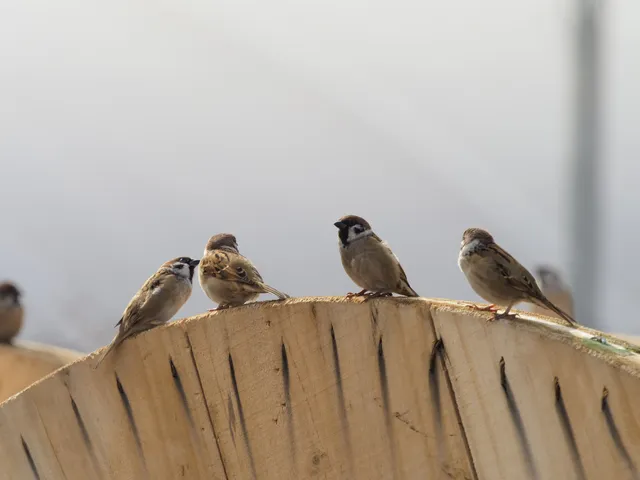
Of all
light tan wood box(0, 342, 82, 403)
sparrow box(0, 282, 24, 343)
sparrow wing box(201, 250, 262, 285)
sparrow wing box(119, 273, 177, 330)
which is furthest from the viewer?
sparrow box(0, 282, 24, 343)

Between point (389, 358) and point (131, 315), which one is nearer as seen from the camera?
point (389, 358)

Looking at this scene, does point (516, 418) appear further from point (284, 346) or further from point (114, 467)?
point (114, 467)

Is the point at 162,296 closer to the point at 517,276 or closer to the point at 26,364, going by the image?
the point at 517,276

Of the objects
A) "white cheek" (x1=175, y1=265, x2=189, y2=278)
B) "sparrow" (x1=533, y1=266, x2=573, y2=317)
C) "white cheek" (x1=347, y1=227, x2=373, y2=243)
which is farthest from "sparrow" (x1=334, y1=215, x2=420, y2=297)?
"sparrow" (x1=533, y1=266, x2=573, y2=317)

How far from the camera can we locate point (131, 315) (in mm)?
1412

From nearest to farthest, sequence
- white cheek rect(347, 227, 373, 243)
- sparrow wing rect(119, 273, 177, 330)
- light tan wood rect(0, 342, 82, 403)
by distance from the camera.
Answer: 1. sparrow wing rect(119, 273, 177, 330)
2. white cheek rect(347, 227, 373, 243)
3. light tan wood rect(0, 342, 82, 403)

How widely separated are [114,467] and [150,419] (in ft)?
0.29

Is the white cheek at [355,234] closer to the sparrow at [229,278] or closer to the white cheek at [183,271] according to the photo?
the sparrow at [229,278]

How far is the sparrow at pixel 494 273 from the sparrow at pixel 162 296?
0.57 meters

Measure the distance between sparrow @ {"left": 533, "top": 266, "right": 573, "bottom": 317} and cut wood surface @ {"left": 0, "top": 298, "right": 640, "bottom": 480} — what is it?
8.44ft

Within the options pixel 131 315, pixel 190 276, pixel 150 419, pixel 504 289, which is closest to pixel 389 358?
pixel 150 419

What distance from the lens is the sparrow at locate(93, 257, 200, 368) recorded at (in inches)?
57.0

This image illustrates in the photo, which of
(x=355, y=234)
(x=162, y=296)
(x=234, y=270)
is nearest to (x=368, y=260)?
(x=355, y=234)

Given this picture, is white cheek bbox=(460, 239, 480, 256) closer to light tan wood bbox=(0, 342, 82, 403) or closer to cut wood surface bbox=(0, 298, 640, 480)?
cut wood surface bbox=(0, 298, 640, 480)
